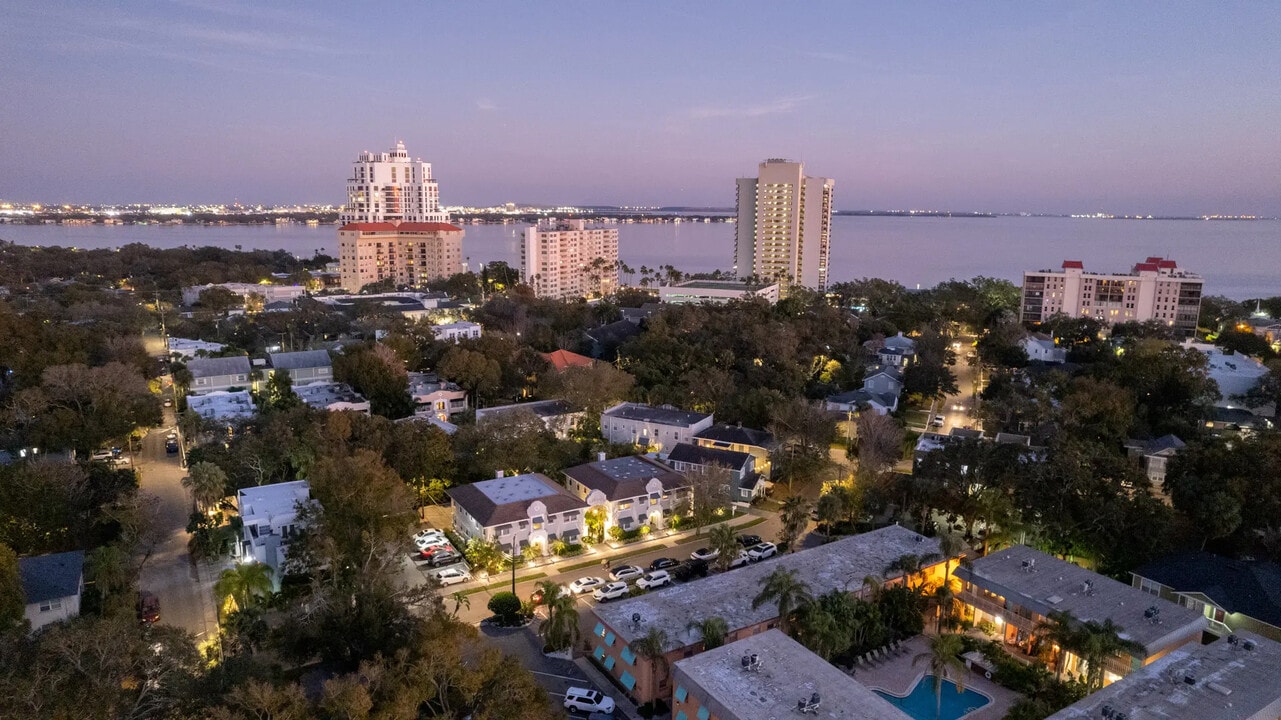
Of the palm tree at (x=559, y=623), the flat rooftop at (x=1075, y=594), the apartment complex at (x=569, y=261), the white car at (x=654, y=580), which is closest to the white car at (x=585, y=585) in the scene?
the white car at (x=654, y=580)

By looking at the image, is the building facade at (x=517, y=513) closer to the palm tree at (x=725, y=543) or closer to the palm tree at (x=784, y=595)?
the palm tree at (x=725, y=543)

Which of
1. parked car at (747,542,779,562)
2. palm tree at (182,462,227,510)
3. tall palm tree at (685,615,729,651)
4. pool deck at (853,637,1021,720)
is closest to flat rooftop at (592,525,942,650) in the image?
tall palm tree at (685,615,729,651)

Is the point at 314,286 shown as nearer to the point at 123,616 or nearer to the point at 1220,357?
the point at 123,616

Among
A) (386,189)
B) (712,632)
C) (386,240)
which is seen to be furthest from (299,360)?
(386,189)

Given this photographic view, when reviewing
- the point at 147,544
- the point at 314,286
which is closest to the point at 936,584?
the point at 147,544

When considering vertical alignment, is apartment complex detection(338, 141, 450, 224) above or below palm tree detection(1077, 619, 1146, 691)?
above

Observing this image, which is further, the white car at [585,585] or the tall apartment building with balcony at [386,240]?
the tall apartment building with balcony at [386,240]

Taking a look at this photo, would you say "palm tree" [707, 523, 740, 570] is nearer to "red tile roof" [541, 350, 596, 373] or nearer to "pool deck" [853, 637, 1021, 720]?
"pool deck" [853, 637, 1021, 720]
